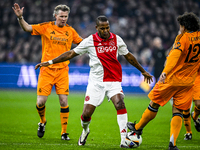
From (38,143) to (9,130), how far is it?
1.79 meters

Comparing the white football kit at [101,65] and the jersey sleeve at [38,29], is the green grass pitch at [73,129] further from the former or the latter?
the jersey sleeve at [38,29]

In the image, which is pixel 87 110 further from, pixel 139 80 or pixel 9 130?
pixel 139 80

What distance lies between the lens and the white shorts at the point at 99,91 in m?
5.62

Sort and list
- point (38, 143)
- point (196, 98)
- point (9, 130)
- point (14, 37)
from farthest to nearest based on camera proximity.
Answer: point (14, 37) → point (9, 130) → point (196, 98) → point (38, 143)

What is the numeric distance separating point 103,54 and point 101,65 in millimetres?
199

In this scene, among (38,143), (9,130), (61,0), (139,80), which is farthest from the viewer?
(61,0)

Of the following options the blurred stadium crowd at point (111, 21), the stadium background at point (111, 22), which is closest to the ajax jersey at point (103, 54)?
the stadium background at point (111, 22)

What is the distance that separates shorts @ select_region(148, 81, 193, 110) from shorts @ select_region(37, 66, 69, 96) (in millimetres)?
2234

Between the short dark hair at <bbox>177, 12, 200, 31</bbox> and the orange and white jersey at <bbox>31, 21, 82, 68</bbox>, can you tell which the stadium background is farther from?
the short dark hair at <bbox>177, 12, 200, 31</bbox>

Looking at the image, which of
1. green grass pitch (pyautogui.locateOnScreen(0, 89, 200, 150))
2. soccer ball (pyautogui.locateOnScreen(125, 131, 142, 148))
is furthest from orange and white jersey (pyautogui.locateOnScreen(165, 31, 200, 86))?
green grass pitch (pyautogui.locateOnScreen(0, 89, 200, 150))

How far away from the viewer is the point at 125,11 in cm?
2189

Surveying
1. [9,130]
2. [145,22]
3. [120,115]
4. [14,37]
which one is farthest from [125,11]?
[120,115]

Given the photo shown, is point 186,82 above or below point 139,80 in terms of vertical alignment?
above

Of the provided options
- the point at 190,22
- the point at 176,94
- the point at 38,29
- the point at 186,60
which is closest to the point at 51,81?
the point at 38,29
